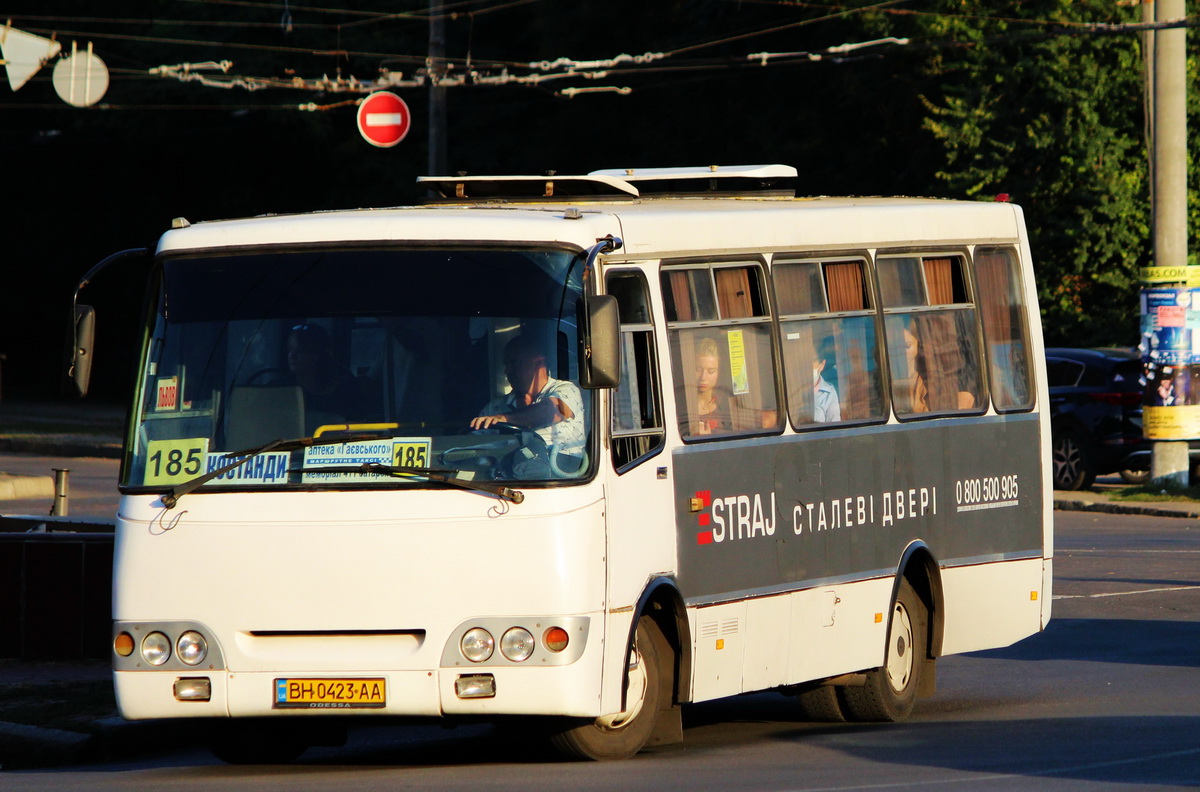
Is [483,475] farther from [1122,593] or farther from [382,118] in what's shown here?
[382,118]

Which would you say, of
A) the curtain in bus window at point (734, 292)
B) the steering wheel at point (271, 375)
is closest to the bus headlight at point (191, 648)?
the steering wheel at point (271, 375)

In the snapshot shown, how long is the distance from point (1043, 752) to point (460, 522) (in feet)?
9.70

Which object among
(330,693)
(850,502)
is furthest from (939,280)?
(330,693)

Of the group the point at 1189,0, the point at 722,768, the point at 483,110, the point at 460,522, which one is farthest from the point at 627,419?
the point at 483,110

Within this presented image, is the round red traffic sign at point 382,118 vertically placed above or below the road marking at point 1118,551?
above

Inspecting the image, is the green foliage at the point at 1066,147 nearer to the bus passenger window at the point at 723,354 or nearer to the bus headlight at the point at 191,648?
the bus passenger window at the point at 723,354

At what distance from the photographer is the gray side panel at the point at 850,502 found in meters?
10.0

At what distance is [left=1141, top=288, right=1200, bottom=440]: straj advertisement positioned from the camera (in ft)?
90.4

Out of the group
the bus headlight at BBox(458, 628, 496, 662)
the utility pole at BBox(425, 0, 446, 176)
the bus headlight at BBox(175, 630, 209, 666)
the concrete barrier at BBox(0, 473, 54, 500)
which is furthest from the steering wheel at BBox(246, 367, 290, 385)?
the utility pole at BBox(425, 0, 446, 176)

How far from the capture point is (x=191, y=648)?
899cm

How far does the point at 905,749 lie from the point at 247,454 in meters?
3.39

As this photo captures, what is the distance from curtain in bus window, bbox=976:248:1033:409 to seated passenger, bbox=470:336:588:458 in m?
4.32

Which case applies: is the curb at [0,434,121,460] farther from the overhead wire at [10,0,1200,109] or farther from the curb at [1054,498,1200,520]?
the curb at [1054,498,1200,520]

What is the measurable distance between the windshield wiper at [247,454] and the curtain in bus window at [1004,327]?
4.94 metres
